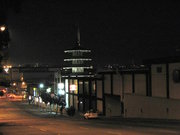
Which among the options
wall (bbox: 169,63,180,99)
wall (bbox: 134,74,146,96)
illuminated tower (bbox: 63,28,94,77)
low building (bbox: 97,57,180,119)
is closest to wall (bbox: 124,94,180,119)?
low building (bbox: 97,57,180,119)

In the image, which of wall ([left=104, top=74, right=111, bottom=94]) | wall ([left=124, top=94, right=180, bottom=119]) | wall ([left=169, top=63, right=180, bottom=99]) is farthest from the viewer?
wall ([left=104, top=74, right=111, bottom=94])

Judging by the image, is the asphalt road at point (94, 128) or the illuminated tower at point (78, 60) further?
the illuminated tower at point (78, 60)

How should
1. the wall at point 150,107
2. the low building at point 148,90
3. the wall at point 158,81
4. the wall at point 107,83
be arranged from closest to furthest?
the wall at point 150,107 < the low building at point 148,90 < the wall at point 158,81 < the wall at point 107,83

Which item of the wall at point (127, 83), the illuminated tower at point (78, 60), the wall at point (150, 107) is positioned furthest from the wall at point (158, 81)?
the illuminated tower at point (78, 60)

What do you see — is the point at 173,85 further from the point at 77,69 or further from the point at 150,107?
the point at 77,69

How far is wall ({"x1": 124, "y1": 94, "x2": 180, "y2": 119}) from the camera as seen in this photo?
44.9m

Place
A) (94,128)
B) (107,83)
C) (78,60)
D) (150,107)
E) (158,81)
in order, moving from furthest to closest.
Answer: (78,60) < (107,83) < (158,81) < (150,107) < (94,128)

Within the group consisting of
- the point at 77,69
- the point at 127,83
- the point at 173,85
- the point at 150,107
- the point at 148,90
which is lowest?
the point at 150,107

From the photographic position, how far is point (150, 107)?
50719mm

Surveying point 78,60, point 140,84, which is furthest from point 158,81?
point 78,60

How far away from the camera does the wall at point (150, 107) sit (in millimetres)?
44853

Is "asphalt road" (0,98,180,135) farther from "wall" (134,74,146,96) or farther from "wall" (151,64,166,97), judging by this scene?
"wall" (134,74,146,96)

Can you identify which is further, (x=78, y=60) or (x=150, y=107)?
(x=78, y=60)

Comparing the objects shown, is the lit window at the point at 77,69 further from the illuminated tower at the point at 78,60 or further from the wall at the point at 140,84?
the wall at the point at 140,84
